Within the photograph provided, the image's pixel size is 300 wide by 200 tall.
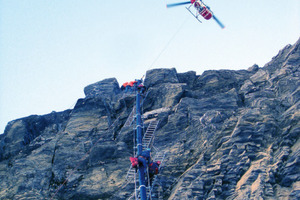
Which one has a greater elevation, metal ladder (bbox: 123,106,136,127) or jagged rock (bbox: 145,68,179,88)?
jagged rock (bbox: 145,68,179,88)

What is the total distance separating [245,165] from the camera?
21.1m

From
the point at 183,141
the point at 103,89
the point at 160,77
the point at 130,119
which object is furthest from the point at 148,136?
the point at 103,89

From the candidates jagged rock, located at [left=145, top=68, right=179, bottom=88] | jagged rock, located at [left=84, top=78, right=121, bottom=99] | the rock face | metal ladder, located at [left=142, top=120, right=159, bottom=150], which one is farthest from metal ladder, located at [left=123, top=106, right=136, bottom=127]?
jagged rock, located at [left=84, top=78, right=121, bottom=99]

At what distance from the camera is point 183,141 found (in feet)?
82.0

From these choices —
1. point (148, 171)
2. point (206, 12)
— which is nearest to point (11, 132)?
point (148, 171)

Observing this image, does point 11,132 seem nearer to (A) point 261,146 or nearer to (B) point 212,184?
(B) point 212,184

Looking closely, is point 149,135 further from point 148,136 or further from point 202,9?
point 202,9

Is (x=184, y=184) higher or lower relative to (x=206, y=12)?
lower

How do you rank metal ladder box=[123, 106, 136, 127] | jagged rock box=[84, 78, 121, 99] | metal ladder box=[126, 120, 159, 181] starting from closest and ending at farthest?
A: metal ladder box=[126, 120, 159, 181] → metal ladder box=[123, 106, 136, 127] → jagged rock box=[84, 78, 121, 99]

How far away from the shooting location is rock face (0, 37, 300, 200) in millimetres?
20719

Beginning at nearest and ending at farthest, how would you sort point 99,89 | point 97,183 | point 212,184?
point 212,184 < point 97,183 < point 99,89

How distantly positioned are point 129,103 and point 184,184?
12.8 m

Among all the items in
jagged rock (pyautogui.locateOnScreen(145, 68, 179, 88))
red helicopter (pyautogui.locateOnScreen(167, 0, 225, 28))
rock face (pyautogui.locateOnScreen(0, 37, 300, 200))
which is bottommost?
rock face (pyautogui.locateOnScreen(0, 37, 300, 200))

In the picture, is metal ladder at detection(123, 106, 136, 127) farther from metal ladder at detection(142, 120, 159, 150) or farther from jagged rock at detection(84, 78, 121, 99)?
A: jagged rock at detection(84, 78, 121, 99)
